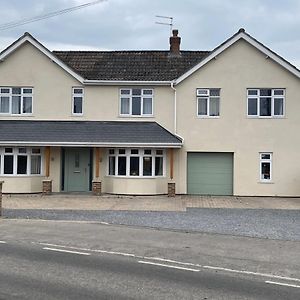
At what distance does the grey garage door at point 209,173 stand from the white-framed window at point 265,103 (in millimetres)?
2512

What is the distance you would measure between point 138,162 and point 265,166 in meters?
6.19

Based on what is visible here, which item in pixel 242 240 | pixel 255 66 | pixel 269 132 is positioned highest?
pixel 255 66

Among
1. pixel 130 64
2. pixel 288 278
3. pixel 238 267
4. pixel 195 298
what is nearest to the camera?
pixel 195 298

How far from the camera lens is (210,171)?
24.4m

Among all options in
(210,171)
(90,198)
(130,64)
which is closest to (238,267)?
(90,198)

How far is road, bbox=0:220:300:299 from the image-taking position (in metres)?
7.09

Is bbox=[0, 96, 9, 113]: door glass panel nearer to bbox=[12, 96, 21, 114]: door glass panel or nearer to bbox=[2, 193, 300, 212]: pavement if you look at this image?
bbox=[12, 96, 21, 114]: door glass panel

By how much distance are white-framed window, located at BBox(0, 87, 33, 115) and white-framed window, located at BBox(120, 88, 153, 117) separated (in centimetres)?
470

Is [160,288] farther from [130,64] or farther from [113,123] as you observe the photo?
[130,64]

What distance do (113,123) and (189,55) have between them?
5.85 metres

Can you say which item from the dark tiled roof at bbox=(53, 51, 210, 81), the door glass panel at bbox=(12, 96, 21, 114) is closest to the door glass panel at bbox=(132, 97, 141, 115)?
the dark tiled roof at bbox=(53, 51, 210, 81)

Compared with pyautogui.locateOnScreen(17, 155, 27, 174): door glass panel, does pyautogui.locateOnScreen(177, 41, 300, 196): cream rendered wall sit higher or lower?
higher

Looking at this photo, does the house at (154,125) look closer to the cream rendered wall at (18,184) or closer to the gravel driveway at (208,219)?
the cream rendered wall at (18,184)

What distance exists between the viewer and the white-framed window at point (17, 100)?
24906mm
